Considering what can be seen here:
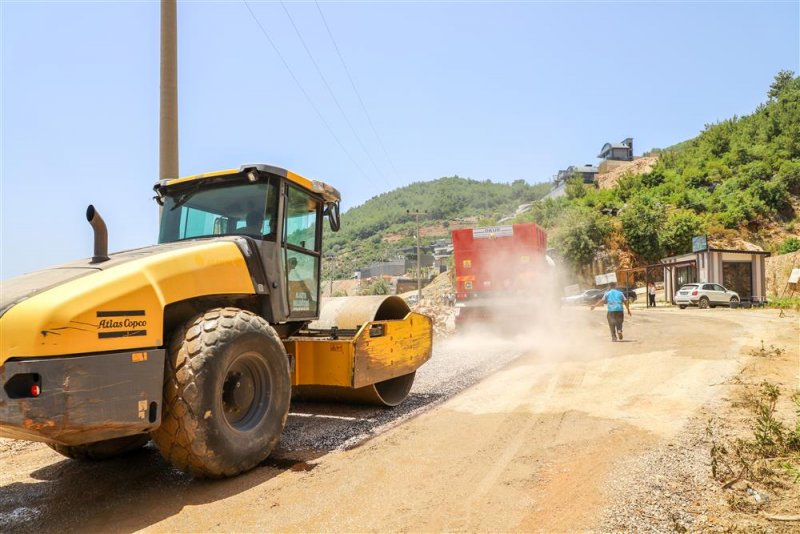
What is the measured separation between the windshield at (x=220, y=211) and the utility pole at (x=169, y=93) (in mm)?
6450

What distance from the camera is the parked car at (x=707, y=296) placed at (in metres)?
29.8

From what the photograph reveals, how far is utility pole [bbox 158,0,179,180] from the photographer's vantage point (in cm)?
1177

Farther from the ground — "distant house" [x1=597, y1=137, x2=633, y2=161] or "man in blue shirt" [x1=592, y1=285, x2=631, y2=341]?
"distant house" [x1=597, y1=137, x2=633, y2=161]

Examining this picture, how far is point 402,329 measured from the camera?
23.9ft

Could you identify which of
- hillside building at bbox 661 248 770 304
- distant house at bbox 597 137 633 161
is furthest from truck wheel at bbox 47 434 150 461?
distant house at bbox 597 137 633 161

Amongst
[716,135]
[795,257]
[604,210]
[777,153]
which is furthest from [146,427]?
[716,135]

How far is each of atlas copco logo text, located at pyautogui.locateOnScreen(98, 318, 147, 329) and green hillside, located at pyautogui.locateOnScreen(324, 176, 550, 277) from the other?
14438 centimetres

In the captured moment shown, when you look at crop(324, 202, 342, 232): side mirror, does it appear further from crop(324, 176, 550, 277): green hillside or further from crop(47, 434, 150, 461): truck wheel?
crop(324, 176, 550, 277): green hillside

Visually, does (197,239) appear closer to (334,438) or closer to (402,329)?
(334,438)

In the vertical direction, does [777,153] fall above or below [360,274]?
above

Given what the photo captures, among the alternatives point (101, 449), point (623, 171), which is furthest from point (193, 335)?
point (623, 171)

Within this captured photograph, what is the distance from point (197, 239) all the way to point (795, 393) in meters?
7.89

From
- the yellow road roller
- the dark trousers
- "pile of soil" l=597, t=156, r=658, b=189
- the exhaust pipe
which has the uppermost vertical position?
"pile of soil" l=597, t=156, r=658, b=189

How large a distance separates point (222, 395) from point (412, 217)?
178029 mm
